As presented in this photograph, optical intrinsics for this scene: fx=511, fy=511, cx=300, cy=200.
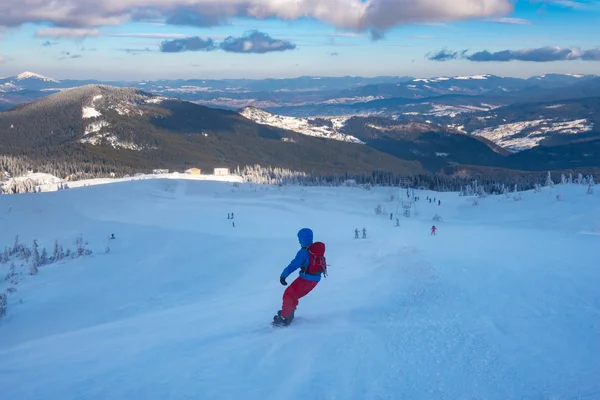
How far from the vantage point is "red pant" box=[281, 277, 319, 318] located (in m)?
9.95

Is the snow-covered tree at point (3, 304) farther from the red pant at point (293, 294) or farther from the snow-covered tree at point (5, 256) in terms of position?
the red pant at point (293, 294)

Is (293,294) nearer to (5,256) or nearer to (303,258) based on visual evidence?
(303,258)

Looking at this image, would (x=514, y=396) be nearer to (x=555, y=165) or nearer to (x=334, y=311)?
(x=334, y=311)

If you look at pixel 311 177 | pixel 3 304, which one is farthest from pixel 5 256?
pixel 311 177

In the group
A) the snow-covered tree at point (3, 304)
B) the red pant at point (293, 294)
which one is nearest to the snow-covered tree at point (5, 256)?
the snow-covered tree at point (3, 304)

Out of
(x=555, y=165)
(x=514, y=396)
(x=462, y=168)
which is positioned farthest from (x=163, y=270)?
(x=555, y=165)

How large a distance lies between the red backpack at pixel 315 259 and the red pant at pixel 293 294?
0.24m

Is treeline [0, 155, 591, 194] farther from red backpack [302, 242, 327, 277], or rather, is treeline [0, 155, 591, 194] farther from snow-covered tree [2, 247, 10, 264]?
red backpack [302, 242, 327, 277]

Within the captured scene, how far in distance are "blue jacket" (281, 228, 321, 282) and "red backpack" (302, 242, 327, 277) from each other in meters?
0.07

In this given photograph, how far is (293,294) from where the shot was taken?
10023mm

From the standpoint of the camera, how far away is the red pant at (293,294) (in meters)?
9.95

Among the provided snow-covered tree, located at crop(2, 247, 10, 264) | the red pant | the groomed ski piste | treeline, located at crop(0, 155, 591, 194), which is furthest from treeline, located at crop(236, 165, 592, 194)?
the red pant

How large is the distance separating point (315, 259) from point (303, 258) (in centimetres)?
24

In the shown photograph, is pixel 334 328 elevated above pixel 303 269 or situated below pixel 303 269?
below
